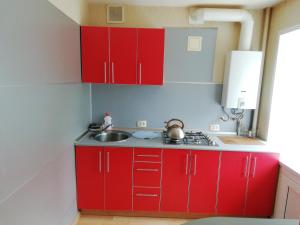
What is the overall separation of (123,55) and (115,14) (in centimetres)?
64

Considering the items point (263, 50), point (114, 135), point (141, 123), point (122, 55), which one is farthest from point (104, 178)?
point (263, 50)

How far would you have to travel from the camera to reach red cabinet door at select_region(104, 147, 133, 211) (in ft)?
7.07

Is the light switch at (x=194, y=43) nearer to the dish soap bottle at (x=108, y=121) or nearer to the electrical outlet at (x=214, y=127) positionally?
the electrical outlet at (x=214, y=127)

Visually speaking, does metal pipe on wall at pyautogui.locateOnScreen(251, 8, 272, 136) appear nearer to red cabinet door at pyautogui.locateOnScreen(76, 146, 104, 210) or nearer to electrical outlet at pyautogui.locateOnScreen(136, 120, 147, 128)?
electrical outlet at pyautogui.locateOnScreen(136, 120, 147, 128)

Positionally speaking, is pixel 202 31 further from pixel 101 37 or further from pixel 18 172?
pixel 18 172

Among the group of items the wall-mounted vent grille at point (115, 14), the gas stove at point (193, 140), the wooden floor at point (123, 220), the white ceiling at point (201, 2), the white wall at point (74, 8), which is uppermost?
the white ceiling at point (201, 2)

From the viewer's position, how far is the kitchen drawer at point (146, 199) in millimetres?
2219

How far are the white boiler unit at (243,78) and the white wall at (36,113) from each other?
1793mm

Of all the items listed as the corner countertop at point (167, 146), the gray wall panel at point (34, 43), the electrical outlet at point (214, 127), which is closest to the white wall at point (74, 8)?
the gray wall panel at point (34, 43)

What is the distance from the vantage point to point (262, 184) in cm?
214

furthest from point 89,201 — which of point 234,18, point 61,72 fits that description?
point 234,18

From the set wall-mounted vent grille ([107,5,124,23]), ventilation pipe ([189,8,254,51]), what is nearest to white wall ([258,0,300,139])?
ventilation pipe ([189,8,254,51])

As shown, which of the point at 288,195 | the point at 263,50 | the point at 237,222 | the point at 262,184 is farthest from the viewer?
the point at 263,50

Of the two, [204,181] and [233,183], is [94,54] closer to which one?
[204,181]
